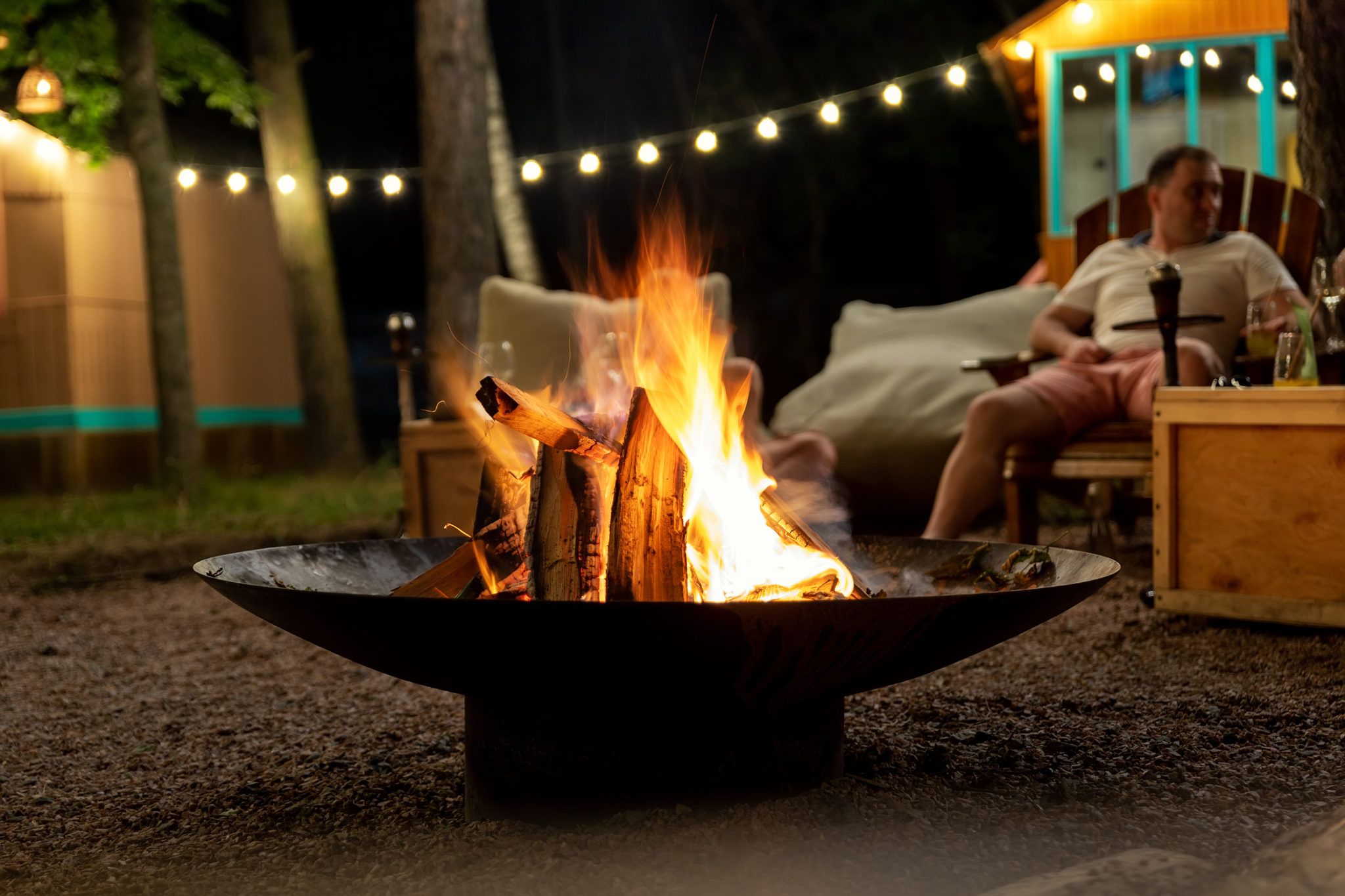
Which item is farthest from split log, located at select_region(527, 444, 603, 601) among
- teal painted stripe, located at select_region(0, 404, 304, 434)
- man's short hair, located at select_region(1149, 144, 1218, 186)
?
teal painted stripe, located at select_region(0, 404, 304, 434)

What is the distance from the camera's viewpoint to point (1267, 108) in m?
7.14

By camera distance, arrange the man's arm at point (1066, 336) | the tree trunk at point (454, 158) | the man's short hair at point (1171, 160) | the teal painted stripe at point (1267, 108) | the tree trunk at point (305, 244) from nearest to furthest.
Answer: the man's arm at point (1066, 336)
the man's short hair at point (1171, 160)
the tree trunk at point (454, 158)
the teal painted stripe at point (1267, 108)
the tree trunk at point (305, 244)

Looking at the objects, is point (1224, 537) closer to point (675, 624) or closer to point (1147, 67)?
point (675, 624)

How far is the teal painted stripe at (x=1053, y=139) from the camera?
23.8 ft

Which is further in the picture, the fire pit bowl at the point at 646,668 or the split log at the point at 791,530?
the split log at the point at 791,530

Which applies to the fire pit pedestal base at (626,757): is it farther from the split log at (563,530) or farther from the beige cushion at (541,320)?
the beige cushion at (541,320)

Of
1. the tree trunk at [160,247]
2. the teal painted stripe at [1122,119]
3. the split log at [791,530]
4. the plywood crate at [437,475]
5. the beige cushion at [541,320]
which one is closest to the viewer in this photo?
the split log at [791,530]

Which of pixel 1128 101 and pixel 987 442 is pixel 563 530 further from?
pixel 1128 101

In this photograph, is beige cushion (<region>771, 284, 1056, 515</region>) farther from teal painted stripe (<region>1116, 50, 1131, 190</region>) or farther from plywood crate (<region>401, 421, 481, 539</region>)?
teal painted stripe (<region>1116, 50, 1131, 190</region>)

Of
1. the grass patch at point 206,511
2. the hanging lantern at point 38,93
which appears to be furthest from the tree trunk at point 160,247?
the hanging lantern at point 38,93

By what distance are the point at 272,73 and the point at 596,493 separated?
7224 mm

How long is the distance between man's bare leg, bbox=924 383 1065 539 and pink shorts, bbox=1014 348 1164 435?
3 centimetres

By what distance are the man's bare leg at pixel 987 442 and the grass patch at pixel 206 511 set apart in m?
2.93

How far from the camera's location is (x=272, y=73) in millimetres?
7797
